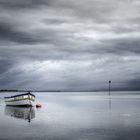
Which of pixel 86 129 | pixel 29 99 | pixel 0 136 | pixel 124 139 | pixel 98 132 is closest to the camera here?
pixel 124 139

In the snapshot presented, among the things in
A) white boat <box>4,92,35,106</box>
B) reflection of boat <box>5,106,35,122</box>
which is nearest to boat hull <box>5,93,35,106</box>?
white boat <box>4,92,35,106</box>

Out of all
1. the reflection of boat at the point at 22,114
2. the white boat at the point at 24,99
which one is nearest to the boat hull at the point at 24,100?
the white boat at the point at 24,99

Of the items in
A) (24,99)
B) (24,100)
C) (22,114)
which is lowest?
(22,114)

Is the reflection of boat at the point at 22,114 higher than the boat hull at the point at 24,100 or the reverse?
the reverse

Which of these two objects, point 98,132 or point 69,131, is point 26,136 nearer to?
point 69,131

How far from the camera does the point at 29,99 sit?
294 ft

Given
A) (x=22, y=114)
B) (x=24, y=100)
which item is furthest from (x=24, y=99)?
(x=22, y=114)

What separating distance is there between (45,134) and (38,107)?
56892 mm

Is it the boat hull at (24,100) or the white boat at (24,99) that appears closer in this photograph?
the white boat at (24,99)

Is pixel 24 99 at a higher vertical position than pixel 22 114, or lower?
higher

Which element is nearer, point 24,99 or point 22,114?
point 22,114

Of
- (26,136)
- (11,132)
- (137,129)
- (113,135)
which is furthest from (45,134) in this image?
(137,129)

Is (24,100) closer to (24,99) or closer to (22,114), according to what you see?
(24,99)

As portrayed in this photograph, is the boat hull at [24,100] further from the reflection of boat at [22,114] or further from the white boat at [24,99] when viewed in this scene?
the reflection of boat at [22,114]
